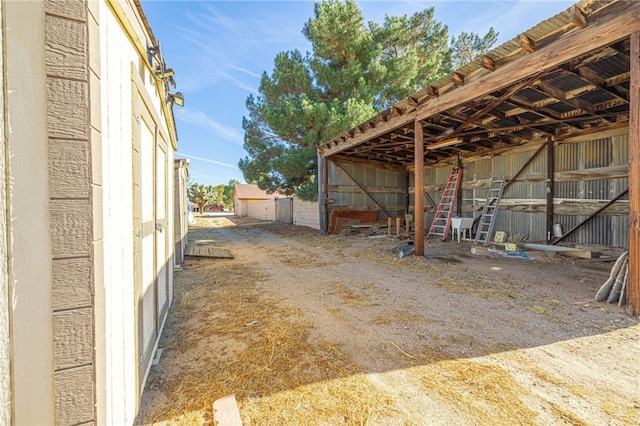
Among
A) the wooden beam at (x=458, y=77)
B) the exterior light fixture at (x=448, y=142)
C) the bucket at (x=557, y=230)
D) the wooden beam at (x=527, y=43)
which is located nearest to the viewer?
the wooden beam at (x=527, y=43)

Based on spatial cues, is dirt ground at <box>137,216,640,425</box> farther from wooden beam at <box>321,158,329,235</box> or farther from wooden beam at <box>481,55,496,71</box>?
wooden beam at <box>321,158,329,235</box>

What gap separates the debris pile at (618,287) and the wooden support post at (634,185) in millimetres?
178

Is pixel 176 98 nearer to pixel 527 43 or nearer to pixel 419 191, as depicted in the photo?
pixel 527 43

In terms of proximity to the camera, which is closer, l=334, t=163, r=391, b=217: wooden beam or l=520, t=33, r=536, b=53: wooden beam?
l=520, t=33, r=536, b=53: wooden beam

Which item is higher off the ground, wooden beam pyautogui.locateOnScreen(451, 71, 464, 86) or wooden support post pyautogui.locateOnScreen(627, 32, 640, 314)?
wooden beam pyautogui.locateOnScreen(451, 71, 464, 86)

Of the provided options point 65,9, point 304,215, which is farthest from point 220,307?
point 304,215

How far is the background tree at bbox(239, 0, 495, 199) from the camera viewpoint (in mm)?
10188

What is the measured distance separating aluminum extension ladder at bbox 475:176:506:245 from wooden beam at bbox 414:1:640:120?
444cm

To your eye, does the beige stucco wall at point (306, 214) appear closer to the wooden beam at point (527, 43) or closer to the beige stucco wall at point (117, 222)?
the wooden beam at point (527, 43)

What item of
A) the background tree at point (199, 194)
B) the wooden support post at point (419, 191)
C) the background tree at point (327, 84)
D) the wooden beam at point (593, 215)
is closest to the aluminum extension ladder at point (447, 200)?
the wooden beam at point (593, 215)

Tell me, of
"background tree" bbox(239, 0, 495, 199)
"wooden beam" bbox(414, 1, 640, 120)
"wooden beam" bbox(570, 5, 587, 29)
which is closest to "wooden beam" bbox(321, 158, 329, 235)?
"background tree" bbox(239, 0, 495, 199)

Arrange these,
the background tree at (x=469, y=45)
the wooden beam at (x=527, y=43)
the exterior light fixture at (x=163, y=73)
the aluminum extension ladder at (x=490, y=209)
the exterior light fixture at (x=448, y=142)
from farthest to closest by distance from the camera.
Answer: the background tree at (x=469, y=45) < the aluminum extension ladder at (x=490, y=209) < the exterior light fixture at (x=448, y=142) < the wooden beam at (x=527, y=43) < the exterior light fixture at (x=163, y=73)

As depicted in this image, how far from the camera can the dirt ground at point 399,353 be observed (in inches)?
60.0

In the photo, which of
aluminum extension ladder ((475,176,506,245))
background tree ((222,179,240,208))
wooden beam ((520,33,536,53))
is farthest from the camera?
background tree ((222,179,240,208))
